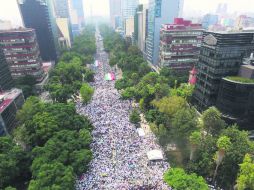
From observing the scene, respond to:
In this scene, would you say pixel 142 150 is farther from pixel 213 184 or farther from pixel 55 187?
pixel 55 187

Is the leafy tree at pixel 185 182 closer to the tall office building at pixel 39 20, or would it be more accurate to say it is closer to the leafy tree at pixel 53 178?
the leafy tree at pixel 53 178

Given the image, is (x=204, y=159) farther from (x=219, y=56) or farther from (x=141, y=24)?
(x=141, y=24)

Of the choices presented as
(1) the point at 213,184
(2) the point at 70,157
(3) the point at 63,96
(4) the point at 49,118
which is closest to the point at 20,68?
(3) the point at 63,96

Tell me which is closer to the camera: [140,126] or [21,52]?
[140,126]

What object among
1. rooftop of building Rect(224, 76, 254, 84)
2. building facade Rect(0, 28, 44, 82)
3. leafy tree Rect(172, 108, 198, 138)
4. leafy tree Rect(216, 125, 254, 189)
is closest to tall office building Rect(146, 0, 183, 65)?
building facade Rect(0, 28, 44, 82)

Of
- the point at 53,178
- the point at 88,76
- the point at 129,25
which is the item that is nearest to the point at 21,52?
the point at 88,76

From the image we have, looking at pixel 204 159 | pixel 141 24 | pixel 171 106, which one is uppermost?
pixel 141 24

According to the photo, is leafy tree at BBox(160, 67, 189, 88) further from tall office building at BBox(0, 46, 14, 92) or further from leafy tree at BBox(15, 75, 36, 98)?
tall office building at BBox(0, 46, 14, 92)

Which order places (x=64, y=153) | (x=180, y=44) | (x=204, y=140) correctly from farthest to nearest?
(x=180, y=44) < (x=204, y=140) < (x=64, y=153)
